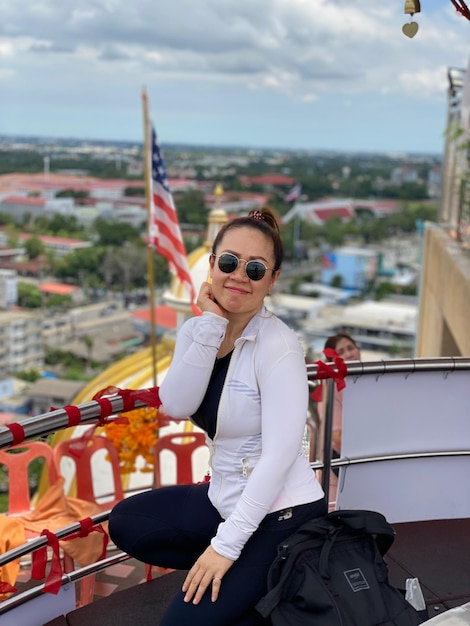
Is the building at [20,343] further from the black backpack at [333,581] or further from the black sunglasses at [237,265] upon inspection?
the black backpack at [333,581]

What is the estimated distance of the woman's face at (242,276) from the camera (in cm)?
204

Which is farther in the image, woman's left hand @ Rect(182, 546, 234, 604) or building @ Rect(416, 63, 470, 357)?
building @ Rect(416, 63, 470, 357)

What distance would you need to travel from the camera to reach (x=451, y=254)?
8781mm

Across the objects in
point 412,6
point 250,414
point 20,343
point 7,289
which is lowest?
point 20,343

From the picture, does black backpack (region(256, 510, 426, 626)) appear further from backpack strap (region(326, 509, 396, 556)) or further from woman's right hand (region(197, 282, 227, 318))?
woman's right hand (region(197, 282, 227, 318))

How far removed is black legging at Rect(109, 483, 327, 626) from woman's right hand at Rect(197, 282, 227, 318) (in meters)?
0.51

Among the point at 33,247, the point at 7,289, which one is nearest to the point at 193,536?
the point at 7,289

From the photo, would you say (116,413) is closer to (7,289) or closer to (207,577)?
(207,577)

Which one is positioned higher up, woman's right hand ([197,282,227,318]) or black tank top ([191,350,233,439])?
woman's right hand ([197,282,227,318])

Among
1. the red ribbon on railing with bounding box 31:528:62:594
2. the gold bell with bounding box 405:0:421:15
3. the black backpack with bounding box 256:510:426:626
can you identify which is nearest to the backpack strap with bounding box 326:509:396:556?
the black backpack with bounding box 256:510:426:626

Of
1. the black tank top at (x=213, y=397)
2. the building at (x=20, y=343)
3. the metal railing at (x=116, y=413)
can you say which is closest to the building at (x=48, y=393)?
the building at (x=20, y=343)

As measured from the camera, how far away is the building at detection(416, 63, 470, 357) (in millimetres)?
7328

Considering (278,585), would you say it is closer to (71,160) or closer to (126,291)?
(126,291)

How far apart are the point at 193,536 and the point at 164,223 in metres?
5.51
